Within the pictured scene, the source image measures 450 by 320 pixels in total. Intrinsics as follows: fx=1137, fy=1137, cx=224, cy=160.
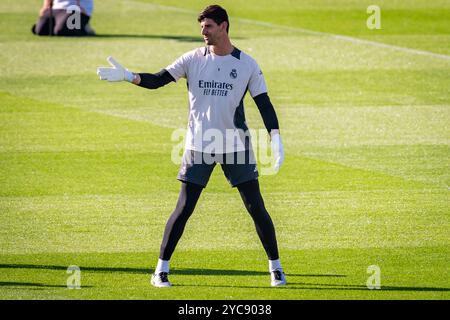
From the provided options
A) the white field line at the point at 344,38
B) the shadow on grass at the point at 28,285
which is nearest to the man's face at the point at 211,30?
the shadow on grass at the point at 28,285

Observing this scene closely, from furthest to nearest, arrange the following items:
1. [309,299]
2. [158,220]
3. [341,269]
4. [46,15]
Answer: [46,15]
[158,220]
[341,269]
[309,299]

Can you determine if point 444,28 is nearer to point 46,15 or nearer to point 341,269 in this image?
point 46,15

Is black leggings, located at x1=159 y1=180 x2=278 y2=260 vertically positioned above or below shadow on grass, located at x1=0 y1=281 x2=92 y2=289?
above

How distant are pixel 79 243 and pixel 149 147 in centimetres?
556

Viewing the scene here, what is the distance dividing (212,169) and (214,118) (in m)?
0.47

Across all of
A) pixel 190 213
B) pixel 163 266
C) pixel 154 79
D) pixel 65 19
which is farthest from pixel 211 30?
pixel 65 19

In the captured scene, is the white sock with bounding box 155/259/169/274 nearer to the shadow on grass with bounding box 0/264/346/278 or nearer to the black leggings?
the black leggings

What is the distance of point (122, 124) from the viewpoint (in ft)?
64.0

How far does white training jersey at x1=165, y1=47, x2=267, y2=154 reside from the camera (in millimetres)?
10430

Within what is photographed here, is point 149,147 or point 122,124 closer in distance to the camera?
point 149,147

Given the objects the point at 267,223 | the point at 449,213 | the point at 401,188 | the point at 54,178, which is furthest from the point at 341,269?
the point at 54,178

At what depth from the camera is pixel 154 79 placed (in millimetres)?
10570

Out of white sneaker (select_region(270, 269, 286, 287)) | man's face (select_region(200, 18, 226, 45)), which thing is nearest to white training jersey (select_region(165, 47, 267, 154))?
man's face (select_region(200, 18, 226, 45))

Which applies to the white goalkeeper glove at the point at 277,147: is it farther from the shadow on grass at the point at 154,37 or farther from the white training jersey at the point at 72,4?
the white training jersey at the point at 72,4
